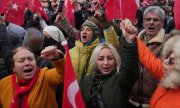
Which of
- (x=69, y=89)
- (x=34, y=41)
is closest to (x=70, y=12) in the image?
(x=34, y=41)

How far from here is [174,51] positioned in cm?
269

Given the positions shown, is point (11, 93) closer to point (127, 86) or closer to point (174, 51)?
point (127, 86)

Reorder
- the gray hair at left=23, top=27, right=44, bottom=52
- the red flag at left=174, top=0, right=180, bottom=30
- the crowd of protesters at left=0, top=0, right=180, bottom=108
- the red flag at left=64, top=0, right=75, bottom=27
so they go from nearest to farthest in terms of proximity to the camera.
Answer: the crowd of protesters at left=0, top=0, right=180, bottom=108 < the red flag at left=174, top=0, right=180, bottom=30 < the gray hair at left=23, top=27, right=44, bottom=52 < the red flag at left=64, top=0, right=75, bottom=27

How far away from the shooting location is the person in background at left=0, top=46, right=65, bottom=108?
3.05 meters

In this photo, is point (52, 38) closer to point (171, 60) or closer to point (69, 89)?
point (69, 89)

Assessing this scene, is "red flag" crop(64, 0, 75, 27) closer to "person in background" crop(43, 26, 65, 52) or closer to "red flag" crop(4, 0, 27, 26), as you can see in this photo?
"red flag" crop(4, 0, 27, 26)

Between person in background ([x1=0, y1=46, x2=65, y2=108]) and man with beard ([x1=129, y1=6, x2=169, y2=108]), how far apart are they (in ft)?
2.84

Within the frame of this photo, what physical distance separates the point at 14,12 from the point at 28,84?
2.50 metres

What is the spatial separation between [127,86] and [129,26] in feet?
1.72

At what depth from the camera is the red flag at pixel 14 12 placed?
17.4 ft

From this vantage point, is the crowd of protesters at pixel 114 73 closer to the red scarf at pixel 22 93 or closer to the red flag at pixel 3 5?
the red scarf at pixel 22 93

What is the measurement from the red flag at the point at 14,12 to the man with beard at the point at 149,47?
2144mm

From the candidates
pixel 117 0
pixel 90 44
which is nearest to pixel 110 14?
pixel 117 0

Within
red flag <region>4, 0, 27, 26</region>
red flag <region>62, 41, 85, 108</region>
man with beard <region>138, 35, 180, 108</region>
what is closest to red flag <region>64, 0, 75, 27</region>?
red flag <region>4, 0, 27, 26</region>
